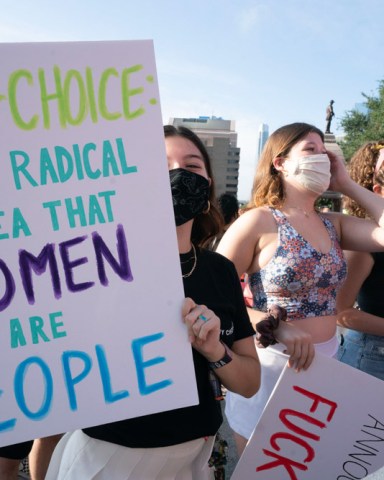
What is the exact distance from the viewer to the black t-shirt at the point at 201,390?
46.9 inches

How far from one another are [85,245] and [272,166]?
115 cm

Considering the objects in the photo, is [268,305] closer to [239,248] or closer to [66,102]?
[239,248]

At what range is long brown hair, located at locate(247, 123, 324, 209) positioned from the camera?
189cm

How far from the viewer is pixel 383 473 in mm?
2518

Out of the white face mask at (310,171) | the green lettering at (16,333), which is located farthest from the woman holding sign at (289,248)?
the green lettering at (16,333)

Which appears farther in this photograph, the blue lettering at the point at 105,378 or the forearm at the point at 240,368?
the forearm at the point at 240,368

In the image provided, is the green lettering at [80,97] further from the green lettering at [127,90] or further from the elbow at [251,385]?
the elbow at [251,385]

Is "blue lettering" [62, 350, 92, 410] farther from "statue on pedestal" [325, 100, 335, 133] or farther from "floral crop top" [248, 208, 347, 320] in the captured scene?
"statue on pedestal" [325, 100, 335, 133]

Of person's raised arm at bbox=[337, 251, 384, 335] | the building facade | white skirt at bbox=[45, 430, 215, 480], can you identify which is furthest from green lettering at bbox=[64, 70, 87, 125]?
the building facade

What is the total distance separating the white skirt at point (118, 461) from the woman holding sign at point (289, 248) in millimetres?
505

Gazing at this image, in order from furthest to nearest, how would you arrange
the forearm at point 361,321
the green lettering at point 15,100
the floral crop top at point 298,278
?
the forearm at point 361,321
the floral crop top at point 298,278
the green lettering at point 15,100

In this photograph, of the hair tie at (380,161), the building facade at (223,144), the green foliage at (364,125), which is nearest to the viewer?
the hair tie at (380,161)

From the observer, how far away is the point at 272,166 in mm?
1949

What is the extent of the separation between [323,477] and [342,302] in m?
0.92
